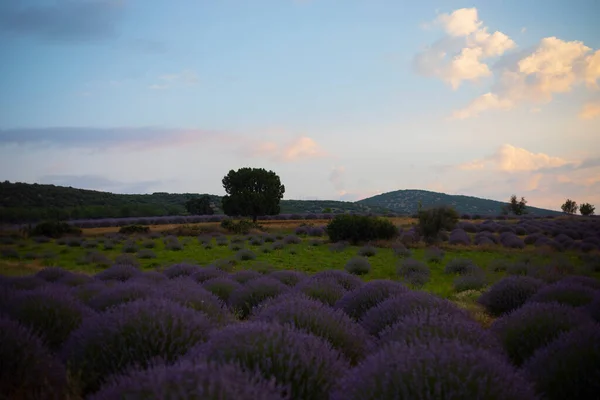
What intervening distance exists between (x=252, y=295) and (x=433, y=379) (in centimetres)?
637

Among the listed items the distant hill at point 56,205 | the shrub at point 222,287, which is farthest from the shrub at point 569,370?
the distant hill at point 56,205

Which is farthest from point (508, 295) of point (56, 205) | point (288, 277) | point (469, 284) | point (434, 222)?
point (56, 205)

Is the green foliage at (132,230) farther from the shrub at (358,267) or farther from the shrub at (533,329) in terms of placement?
the shrub at (533,329)

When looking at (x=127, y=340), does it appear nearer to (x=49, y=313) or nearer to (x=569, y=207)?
(x=49, y=313)

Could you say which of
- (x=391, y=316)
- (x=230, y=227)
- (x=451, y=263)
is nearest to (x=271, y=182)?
(x=230, y=227)

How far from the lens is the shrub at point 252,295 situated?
853 centimetres

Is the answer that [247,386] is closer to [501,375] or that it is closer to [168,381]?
[168,381]

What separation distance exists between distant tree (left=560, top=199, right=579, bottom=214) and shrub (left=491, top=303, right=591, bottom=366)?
317ft

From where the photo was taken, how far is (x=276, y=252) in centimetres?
2575

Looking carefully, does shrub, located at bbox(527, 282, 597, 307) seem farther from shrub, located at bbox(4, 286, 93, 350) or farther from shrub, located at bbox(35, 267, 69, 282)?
shrub, located at bbox(35, 267, 69, 282)

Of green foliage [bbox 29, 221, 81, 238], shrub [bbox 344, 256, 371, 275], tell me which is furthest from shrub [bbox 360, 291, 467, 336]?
green foliage [bbox 29, 221, 81, 238]

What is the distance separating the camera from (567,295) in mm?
8117

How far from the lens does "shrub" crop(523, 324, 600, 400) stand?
373cm

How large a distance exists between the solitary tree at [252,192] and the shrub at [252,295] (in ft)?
149
